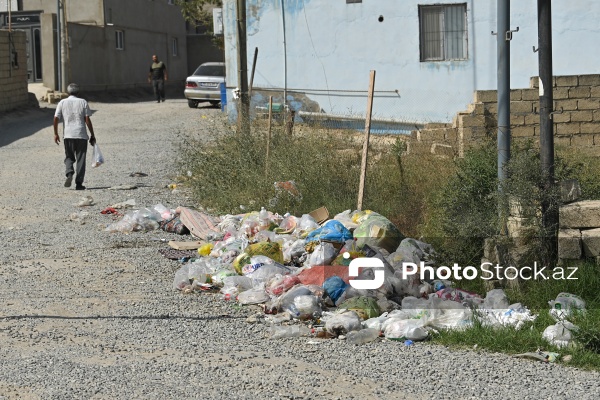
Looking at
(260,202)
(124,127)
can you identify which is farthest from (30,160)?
(260,202)

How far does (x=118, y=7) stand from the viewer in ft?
131

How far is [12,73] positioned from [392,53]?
560 inches

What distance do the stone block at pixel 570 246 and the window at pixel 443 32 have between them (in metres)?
12.2

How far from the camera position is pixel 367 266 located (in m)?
8.30

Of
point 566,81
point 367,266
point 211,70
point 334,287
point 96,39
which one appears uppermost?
point 96,39

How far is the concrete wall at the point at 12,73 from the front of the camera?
28.8m

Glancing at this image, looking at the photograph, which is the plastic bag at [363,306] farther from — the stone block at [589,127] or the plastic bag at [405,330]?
the stone block at [589,127]

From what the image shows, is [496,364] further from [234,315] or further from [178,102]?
[178,102]

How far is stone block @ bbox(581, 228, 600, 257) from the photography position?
26.1 ft

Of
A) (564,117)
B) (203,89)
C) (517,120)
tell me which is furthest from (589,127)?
(203,89)

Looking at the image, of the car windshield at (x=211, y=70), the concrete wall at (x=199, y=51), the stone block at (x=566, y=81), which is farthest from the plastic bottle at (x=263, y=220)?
the concrete wall at (x=199, y=51)

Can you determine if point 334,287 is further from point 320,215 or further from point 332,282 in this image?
point 320,215

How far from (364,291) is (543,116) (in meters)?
2.24

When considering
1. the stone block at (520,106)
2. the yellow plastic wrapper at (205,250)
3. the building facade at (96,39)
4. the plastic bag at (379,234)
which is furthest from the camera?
the building facade at (96,39)
